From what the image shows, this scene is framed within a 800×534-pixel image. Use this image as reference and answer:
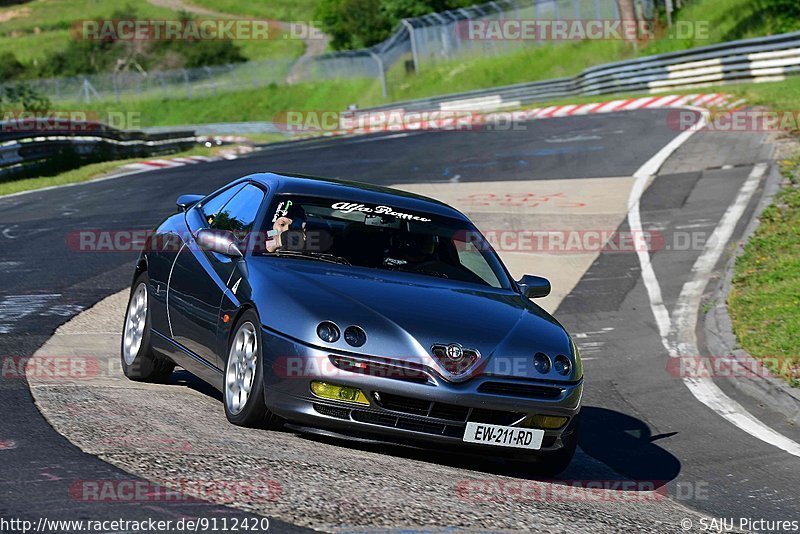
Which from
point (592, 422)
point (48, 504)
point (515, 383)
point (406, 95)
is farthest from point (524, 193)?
point (406, 95)

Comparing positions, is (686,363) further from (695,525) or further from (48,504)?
(48,504)

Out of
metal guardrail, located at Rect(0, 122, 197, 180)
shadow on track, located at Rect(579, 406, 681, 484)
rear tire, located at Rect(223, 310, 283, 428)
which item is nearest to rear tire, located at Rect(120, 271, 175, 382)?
rear tire, located at Rect(223, 310, 283, 428)

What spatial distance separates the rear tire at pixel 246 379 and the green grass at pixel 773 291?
16.0 feet

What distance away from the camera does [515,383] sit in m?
6.68

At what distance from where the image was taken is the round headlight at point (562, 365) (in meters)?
6.93

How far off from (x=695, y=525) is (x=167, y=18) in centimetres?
9886

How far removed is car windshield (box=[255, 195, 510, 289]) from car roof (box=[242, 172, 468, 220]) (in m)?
0.07

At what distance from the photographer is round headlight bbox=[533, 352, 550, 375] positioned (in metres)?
6.83

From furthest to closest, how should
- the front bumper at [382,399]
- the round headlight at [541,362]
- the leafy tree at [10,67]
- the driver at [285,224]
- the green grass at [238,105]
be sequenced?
the leafy tree at [10,67] < the green grass at [238,105] < the driver at [285,224] < the round headlight at [541,362] < the front bumper at [382,399]

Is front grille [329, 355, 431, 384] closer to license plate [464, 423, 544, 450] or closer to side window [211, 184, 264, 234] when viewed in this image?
license plate [464, 423, 544, 450]

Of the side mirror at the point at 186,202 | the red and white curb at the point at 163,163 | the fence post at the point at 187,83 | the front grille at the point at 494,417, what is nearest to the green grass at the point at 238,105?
the fence post at the point at 187,83

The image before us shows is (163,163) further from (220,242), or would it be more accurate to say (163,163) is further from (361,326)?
(361,326)

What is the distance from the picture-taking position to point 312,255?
756 centimetres

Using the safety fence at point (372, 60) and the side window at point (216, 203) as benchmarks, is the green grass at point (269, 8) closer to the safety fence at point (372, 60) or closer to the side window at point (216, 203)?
the safety fence at point (372, 60)
